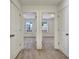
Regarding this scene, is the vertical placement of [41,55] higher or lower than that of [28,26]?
lower

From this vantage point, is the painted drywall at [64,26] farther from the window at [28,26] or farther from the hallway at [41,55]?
the window at [28,26]

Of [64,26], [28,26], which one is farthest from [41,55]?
[28,26]

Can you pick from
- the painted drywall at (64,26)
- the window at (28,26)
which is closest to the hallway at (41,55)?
the painted drywall at (64,26)

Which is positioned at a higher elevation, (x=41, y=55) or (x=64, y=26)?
(x=64, y=26)

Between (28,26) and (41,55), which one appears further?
(28,26)

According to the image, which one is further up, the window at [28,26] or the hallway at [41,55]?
the window at [28,26]

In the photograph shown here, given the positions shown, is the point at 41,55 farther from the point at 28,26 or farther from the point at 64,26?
the point at 28,26

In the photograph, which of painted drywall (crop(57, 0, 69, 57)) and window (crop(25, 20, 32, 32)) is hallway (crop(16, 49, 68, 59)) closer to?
painted drywall (crop(57, 0, 69, 57))

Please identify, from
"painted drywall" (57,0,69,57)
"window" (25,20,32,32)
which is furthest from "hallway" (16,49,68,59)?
"window" (25,20,32,32)
